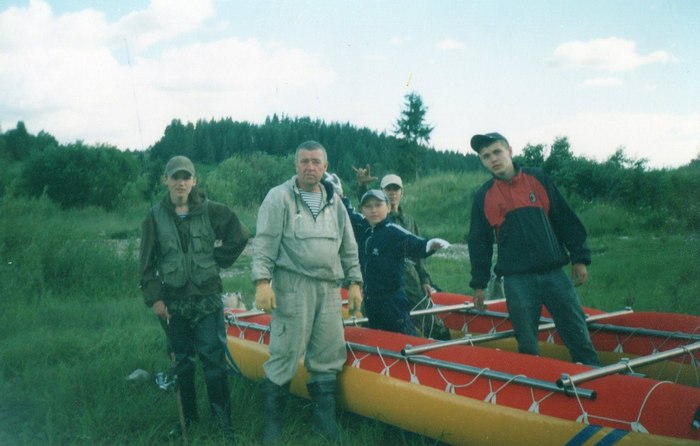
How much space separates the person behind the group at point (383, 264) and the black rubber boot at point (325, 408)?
98 centimetres

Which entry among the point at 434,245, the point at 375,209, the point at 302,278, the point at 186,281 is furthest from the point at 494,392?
the point at 186,281

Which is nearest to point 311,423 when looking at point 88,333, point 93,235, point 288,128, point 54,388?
point 54,388

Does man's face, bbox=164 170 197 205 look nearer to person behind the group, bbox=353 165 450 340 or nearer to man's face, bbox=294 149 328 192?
man's face, bbox=294 149 328 192

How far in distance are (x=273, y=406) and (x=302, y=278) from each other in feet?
2.94

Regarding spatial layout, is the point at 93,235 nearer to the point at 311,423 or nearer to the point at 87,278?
the point at 87,278

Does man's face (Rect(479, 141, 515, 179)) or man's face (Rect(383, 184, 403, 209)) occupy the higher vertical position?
man's face (Rect(479, 141, 515, 179))

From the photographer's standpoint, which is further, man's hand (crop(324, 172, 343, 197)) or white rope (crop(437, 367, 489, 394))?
man's hand (crop(324, 172, 343, 197))

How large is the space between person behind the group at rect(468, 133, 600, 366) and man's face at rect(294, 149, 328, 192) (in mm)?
1162

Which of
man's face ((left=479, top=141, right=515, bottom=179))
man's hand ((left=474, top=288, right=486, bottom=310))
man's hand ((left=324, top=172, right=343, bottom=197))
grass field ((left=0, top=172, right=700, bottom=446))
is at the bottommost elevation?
grass field ((left=0, top=172, right=700, bottom=446))

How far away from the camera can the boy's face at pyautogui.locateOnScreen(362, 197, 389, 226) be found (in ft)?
16.2

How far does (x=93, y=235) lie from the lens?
37.9 feet

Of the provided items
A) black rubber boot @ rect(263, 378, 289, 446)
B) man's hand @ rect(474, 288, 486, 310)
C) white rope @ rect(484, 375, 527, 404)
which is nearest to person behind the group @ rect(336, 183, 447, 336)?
man's hand @ rect(474, 288, 486, 310)

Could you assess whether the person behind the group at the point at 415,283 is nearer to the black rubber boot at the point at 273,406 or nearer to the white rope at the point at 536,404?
the black rubber boot at the point at 273,406

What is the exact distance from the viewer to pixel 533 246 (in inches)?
164
